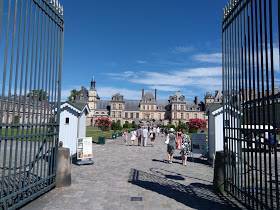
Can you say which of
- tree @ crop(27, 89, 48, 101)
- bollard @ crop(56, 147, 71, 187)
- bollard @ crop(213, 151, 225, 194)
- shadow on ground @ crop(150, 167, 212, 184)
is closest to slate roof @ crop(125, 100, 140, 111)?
shadow on ground @ crop(150, 167, 212, 184)

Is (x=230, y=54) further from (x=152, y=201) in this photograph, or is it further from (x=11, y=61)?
(x=11, y=61)

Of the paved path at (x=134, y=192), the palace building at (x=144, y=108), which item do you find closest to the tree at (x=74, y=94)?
the palace building at (x=144, y=108)

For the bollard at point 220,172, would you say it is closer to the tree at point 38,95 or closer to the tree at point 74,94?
the tree at point 38,95

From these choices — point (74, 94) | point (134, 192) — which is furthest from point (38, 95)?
point (74, 94)

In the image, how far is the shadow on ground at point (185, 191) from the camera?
7.46 m

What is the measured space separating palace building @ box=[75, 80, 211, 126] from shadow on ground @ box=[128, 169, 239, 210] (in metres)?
105

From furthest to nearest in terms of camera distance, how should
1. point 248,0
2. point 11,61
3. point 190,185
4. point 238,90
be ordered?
point 190,185, point 238,90, point 248,0, point 11,61

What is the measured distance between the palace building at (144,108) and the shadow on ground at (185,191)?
105 meters

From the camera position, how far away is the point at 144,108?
11900cm

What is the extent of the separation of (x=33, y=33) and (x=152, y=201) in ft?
17.5

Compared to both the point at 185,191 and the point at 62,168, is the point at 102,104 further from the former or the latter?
the point at 185,191

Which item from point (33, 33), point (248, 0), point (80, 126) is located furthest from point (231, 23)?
point (80, 126)

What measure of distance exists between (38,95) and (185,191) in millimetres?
5286

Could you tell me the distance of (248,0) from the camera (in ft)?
22.3
